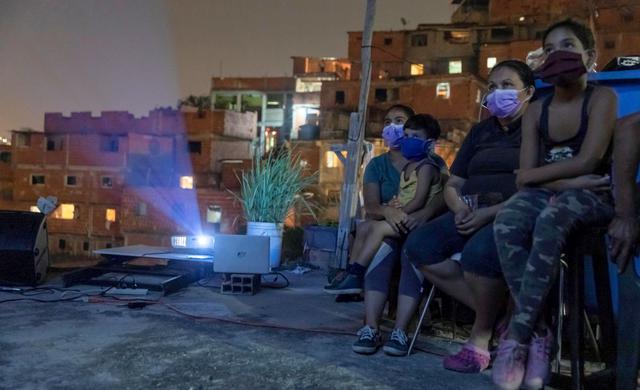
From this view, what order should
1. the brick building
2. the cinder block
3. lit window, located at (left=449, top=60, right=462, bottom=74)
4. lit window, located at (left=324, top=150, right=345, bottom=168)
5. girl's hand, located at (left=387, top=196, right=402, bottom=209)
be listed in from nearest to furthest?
girl's hand, located at (left=387, top=196, right=402, bottom=209) < the cinder block < lit window, located at (left=324, top=150, right=345, bottom=168) < the brick building < lit window, located at (left=449, top=60, right=462, bottom=74)

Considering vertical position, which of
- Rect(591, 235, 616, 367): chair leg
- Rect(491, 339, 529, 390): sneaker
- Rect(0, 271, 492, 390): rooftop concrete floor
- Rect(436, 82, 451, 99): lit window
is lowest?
Rect(0, 271, 492, 390): rooftop concrete floor

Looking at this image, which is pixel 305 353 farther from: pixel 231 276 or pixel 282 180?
pixel 282 180

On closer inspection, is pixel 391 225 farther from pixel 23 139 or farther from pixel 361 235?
pixel 23 139

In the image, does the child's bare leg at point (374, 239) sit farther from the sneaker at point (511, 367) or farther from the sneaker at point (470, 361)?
the sneaker at point (511, 367)

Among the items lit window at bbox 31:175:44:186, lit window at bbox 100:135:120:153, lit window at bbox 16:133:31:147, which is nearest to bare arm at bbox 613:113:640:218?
lit window at bbox 100:135:120:153

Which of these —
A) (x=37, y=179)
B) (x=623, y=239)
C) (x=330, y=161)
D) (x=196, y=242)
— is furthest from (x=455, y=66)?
(x=623, y=239)

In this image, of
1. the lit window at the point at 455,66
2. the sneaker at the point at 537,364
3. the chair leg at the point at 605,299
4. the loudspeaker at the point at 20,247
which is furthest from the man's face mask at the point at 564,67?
the lit window at the point at 455,66

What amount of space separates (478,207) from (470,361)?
693 mm

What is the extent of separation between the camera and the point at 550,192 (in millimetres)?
2246

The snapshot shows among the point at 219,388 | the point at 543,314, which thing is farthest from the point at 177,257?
the point at 543,314

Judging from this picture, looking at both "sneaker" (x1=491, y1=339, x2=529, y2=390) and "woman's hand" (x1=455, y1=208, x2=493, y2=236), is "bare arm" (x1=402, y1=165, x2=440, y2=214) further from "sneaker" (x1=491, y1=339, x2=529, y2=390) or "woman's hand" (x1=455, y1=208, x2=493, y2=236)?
"sneaker" (x1=491, y1=339, x2=529, y2=390)

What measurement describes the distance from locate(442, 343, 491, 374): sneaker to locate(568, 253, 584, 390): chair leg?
51 centimetres

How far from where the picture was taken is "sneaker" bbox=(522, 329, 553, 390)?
80.4 inches

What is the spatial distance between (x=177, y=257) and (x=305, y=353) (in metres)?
2.52
